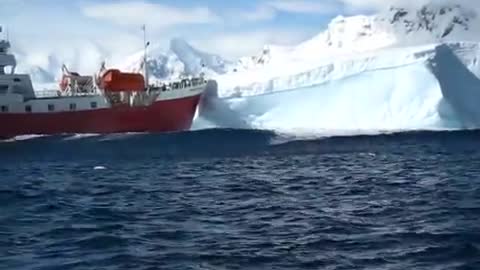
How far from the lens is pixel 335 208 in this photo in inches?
567

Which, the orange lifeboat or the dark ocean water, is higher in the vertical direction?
the orange lifeboat

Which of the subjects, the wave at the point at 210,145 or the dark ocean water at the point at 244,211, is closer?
the dark ocean water at the point at 244,211

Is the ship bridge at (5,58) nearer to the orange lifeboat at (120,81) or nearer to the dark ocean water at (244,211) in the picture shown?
the orange lifeboat at (120,81)

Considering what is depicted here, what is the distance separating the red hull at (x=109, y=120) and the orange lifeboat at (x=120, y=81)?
2122 millimetres

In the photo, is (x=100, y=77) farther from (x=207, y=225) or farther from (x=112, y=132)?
(x=207, y=225)

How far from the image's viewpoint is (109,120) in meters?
43.3

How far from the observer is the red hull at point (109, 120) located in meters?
42.2

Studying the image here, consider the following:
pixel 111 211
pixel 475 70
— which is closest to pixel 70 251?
pixel 111 211

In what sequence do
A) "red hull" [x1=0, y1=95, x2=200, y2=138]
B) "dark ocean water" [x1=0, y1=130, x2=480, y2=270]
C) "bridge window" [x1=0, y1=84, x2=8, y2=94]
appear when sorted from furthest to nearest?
"bridge window" [x1=0, y1=84, x2=8, y2=94] → "red hull" [x1=0, y1=95, x2=200, y2=138] → "dark ocean water" [x1=0, y1=130, x2=480, y2=270]

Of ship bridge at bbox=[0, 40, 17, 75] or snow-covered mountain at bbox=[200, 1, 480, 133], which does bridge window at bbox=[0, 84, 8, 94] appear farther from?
A: snow-covered mountain at bbox=[200, 1, 480, 133]

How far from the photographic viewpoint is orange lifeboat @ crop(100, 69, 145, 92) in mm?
45438

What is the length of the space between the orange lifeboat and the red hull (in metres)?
2.12

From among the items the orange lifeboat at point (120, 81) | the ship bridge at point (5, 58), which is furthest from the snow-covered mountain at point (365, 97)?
the ship bridge at point (5, 58)

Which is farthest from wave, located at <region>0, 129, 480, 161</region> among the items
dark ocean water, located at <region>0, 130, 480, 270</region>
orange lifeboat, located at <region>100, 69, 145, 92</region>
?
orange lifeboat, located at <region>100, 69, 145, 92</region>
